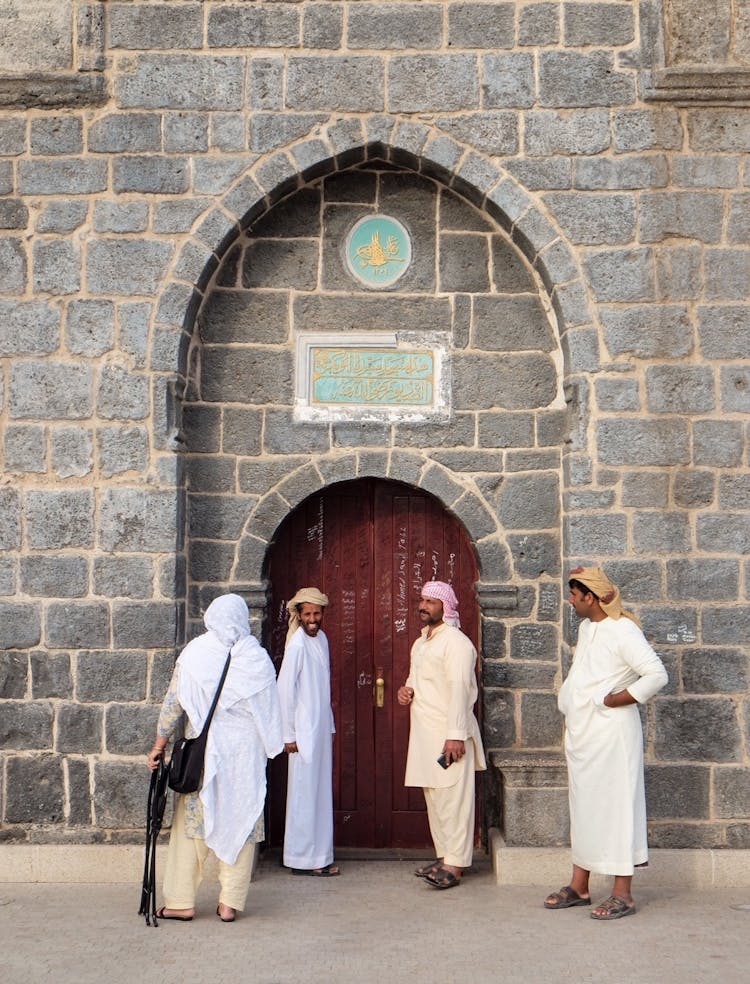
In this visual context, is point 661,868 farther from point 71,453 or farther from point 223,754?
point 71,453

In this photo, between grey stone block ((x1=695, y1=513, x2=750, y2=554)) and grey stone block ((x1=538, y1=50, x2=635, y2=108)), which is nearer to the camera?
grey stone block ((x1=695, y1=513, x2=750, y2=554))

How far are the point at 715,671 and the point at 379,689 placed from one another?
187 centimetres

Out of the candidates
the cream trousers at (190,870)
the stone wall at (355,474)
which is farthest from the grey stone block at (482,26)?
the cream trousers at (190,870)

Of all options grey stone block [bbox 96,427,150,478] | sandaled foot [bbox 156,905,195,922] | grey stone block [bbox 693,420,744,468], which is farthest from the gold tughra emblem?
sandaled foot [bbox 156,905,195,922]

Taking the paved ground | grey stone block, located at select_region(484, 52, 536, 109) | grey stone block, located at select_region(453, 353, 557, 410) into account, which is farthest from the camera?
grey stone block, located at select_region(453, 353, 557, 410)

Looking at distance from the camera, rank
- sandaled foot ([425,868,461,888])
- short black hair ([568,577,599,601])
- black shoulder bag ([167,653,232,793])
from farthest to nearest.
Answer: sandaled foot ([425,868,461,888])
short black hair ([568,577,599,601])
black shoulder bag ([167,653,232,793])

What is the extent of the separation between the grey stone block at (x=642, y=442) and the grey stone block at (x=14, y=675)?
3.22 metres

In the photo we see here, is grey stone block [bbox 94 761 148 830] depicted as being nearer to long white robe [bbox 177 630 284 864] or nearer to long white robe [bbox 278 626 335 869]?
long white robe [bbox 278 626 335 869]

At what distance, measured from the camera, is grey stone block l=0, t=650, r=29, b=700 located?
19.1ft

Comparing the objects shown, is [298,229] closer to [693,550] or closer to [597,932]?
[693,550]

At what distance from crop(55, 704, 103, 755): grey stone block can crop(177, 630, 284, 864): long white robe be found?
98cm

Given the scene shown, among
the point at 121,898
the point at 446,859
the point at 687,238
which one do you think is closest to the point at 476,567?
the point at 446,859

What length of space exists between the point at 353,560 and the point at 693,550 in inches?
75.1

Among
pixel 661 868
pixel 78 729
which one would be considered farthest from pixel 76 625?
pixel 661 868
